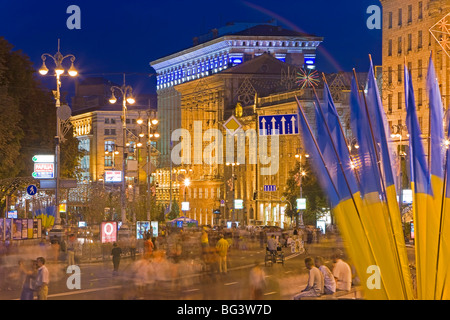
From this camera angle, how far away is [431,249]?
683 inches

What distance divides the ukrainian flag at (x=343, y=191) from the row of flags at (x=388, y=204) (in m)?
0.02

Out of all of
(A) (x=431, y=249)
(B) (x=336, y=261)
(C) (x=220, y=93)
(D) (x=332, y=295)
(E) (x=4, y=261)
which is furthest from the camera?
(C) (x=220, y=93)

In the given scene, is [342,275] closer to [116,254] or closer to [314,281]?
[314,281]

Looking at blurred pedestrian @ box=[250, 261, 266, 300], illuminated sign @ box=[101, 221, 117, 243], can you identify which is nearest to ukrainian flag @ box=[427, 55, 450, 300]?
blurred pedestrian @ box=[250, 261, 266, 300]

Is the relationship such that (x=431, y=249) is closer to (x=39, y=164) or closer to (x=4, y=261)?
(x=4, y=261)

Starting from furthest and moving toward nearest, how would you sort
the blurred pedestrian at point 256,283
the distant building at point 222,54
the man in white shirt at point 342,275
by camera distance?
1. the distant building at point 222,54
2. the man in white shirt at point 342,275
3. the blurred pedestrian at point 256,283

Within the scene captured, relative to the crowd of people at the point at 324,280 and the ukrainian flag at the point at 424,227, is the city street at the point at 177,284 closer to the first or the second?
the crowd of people at the point at 324,280

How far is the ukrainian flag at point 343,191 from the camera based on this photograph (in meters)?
17.7

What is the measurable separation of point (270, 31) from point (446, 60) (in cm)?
7189

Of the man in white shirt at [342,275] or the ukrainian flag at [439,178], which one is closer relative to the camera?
the ukrainian flag at [439,178]

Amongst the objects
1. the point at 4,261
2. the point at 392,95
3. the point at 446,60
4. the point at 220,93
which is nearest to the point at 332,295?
the point at 4,261

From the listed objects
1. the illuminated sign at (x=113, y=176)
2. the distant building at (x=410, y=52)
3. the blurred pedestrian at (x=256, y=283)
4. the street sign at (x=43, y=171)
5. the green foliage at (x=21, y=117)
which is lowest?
the blurred pedestrian at (x=256, y=283)

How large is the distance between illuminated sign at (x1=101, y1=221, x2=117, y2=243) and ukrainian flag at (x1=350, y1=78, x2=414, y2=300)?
915 inches

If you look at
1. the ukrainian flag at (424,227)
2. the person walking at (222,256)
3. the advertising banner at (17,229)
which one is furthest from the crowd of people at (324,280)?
the advertising banner at (17,229)
